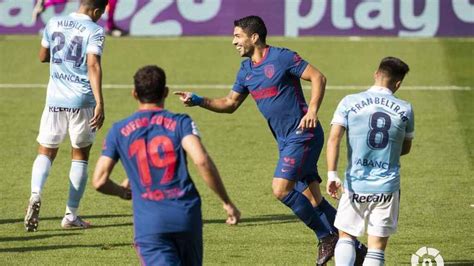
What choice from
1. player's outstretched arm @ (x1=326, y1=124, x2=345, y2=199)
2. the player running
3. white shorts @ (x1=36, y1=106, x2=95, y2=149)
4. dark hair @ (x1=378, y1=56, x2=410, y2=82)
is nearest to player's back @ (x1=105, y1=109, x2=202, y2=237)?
player's outstretched arm @ (x1=326, y1=124, x2=345, y2=199)

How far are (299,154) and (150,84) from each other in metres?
3.10

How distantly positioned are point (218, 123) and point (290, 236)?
7212mm

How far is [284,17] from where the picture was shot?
91.8ft

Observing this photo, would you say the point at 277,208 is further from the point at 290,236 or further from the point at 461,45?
the point at 461,45

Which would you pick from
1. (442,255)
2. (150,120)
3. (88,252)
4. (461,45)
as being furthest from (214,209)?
(461,45)

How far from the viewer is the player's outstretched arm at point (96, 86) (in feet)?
40.1

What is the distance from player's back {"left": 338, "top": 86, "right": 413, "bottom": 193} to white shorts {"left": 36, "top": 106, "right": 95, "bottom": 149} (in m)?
4.08

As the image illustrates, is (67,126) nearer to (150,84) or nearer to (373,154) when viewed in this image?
(373,154)

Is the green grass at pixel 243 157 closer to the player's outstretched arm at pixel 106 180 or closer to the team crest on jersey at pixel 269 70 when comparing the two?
the team crest on jersey at pixel 269 70

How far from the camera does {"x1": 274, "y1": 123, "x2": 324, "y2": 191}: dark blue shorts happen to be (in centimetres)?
1117

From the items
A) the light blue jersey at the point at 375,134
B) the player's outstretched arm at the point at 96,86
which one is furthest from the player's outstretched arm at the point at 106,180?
the player's outstretched arm at the point at 96,86

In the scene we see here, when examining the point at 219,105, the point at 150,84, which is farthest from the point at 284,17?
the point at 150,84

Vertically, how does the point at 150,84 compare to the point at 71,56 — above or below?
below

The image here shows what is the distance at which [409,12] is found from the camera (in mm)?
27609
